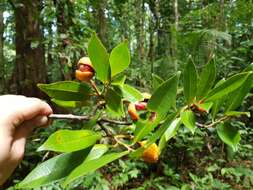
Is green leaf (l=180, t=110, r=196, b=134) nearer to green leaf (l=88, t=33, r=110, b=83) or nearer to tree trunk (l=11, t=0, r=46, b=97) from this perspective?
green leaf (l=88, t=33, r=110, b=83)

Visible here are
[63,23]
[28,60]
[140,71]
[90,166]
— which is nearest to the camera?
[90,166]

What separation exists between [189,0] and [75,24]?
5102 mm

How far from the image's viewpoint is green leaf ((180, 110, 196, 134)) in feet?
1.53

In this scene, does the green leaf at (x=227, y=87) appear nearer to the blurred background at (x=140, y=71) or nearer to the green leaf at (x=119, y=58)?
the green leaf at (x=119, y=58)

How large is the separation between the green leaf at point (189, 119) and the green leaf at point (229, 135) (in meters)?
0.04

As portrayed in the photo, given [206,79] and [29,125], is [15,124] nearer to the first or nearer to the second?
[29,125]

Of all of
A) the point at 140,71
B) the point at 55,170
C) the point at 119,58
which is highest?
the point at 119,58

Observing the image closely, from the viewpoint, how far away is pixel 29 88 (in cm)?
364

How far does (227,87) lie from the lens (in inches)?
18.5

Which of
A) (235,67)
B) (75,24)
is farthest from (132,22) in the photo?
(75,24)

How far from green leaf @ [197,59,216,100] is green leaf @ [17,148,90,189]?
0.15m

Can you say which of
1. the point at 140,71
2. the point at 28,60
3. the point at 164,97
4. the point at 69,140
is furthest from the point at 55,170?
the point at 140,71

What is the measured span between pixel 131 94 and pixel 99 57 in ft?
0.22

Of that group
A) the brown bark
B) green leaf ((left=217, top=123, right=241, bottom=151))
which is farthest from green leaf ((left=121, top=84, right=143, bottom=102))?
the brown bark
